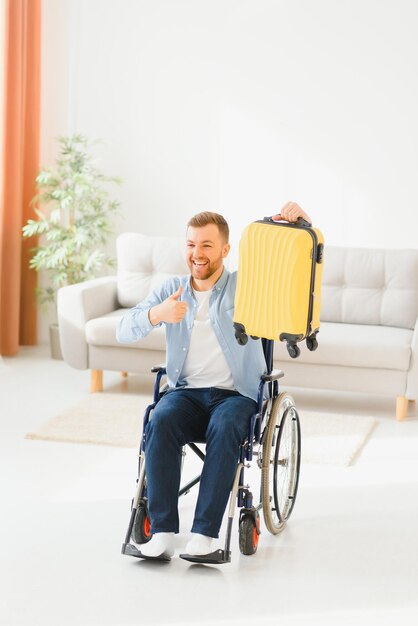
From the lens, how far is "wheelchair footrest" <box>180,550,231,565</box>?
293 centimetres

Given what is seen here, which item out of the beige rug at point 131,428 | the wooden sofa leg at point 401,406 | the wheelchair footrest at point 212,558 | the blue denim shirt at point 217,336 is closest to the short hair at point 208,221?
the blue denim shirt at point 217,336

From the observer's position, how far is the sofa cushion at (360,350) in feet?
15.8

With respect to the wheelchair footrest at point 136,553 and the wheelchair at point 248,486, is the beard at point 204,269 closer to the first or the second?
the wheelchair at point 248,486

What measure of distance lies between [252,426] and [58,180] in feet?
11.4

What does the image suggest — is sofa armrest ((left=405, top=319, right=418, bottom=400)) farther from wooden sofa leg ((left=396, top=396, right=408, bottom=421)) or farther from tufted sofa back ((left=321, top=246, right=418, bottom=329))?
tufted sofa back ((left=321, top=246, right=418, bottom=329))

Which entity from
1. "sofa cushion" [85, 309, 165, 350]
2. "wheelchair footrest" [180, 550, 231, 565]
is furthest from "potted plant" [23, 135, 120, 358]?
"wheelchair footrest" [180, 550, 231, 565]

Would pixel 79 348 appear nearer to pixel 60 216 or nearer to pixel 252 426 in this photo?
pixel 60 216

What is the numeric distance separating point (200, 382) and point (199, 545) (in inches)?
21.5

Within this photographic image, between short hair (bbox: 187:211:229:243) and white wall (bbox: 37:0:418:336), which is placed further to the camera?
white wall (bbox: 37:0:418:336)

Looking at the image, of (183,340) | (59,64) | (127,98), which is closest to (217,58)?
(127,98)

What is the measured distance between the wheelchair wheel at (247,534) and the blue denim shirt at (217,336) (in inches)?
15.0

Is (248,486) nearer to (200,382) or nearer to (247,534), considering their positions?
(247,534)

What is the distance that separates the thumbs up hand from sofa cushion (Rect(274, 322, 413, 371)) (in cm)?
184

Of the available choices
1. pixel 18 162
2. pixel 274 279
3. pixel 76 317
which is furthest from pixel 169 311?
pixel 18 162
